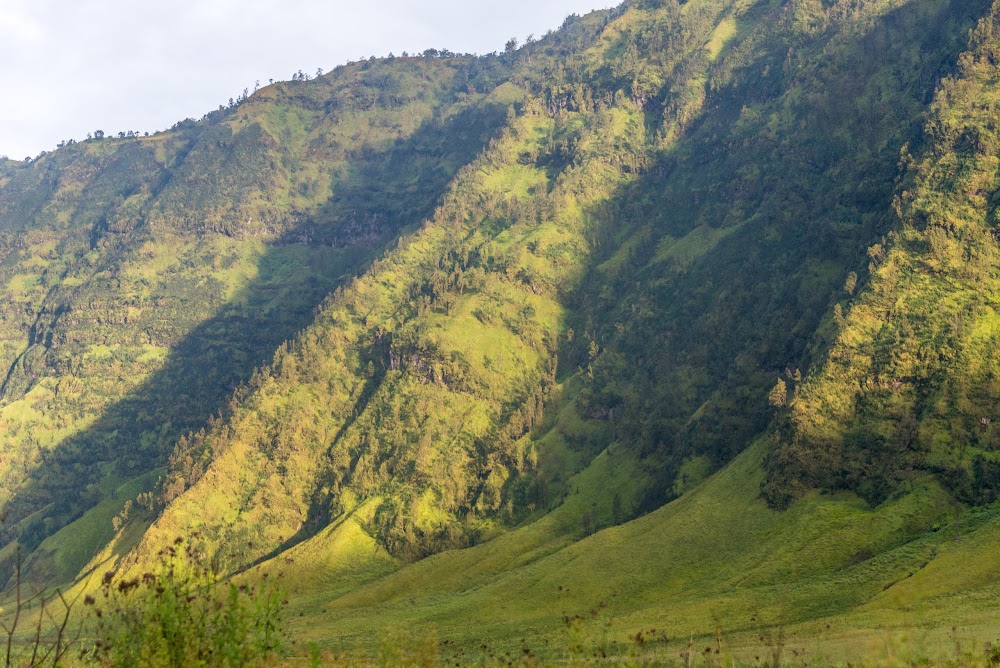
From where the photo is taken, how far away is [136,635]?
3372 centimetres

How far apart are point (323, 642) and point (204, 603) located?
5305 inches

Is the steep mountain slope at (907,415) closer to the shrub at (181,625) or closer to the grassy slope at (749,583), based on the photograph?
the grassy slope at (749,583)

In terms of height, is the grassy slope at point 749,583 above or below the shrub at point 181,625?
below

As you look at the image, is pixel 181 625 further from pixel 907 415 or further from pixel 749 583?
pixel 907 415

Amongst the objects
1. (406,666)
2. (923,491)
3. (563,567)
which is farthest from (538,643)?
(406,666)

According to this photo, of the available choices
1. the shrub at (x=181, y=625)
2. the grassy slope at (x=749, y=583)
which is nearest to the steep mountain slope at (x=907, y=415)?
the grassy slope at (x=749, y=583)

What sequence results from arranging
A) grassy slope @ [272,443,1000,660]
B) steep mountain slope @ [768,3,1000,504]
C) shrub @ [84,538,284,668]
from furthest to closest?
steep mountain slope @ [768,3,1000,504] < grassy slope @ [272,443,1000,660] < shrub @ [84,538,284,668]

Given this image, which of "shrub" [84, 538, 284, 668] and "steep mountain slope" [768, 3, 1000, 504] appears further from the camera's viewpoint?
"steep mountain slope" [768, 3, 1000, 504]

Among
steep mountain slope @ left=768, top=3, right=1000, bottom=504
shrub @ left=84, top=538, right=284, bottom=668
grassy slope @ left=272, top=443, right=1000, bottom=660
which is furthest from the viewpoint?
steep mountain slope @ left=768, top=3, right=1000, bottom=504

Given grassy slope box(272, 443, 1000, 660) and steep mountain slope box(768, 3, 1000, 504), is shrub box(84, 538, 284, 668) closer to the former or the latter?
grassy slope box(272, 443, 1000, 660)

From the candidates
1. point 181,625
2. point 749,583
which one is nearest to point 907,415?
point 749,583

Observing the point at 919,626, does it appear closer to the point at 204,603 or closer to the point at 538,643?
the point at 538,643

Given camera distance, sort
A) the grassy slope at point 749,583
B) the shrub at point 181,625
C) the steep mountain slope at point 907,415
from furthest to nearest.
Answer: the steep mountain slope at point 907,415 < the grassy slope at point 749,583 < the shrub at point 181,625

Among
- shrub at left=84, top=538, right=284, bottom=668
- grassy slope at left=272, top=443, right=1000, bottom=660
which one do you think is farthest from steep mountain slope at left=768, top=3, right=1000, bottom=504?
shrub at left=84, top=538, right=284, bottom=668
